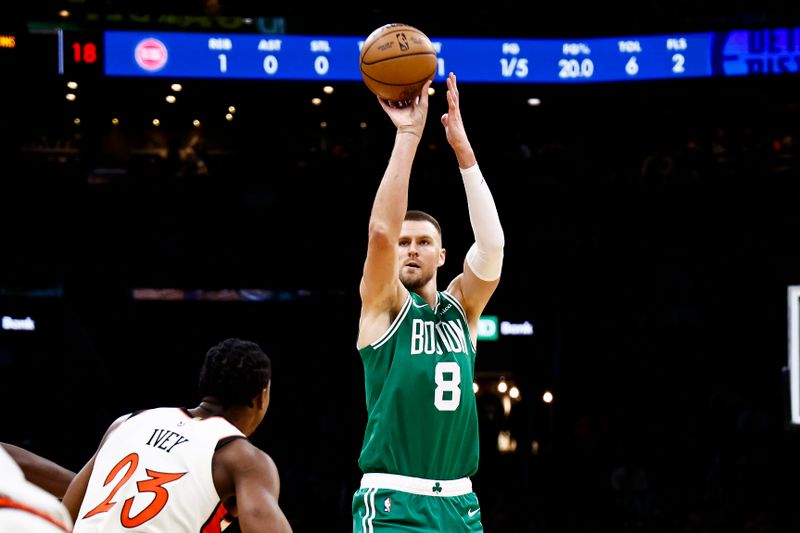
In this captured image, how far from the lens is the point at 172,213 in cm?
1568

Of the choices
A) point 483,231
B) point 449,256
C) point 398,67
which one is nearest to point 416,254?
point 483,231

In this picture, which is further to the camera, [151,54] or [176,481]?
[151,54]

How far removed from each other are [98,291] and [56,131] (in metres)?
2.99

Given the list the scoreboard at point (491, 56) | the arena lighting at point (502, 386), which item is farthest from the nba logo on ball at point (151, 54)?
the arena lighting at point (502, 386)

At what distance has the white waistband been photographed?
3773mm

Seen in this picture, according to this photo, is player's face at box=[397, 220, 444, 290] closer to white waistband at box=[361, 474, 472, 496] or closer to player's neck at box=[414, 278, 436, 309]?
player's neck at box=[414, 278, 436, 309]

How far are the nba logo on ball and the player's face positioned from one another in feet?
34.8

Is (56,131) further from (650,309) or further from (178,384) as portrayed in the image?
(650,309)

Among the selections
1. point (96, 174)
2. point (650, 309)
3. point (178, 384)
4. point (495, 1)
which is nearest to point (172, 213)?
point (96, 174)

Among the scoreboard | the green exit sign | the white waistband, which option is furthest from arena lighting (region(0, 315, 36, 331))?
the white waistband

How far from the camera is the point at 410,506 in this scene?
12.3 ft

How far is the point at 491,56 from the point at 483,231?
34.7ft

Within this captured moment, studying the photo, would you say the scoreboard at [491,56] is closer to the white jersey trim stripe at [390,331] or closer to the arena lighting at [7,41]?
→ the arena lighting at [7,41]

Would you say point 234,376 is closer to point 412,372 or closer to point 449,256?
point 412,372
